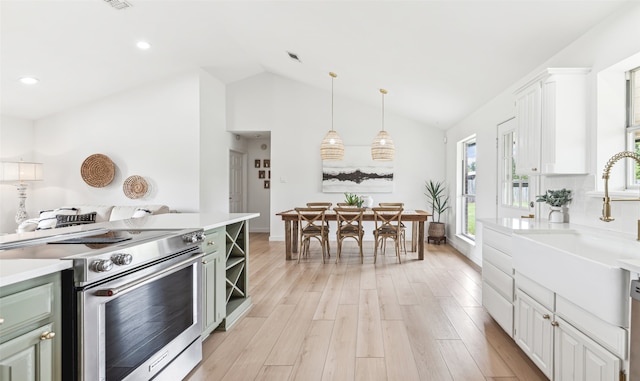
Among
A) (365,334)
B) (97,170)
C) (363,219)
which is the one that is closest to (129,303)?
(365,334)

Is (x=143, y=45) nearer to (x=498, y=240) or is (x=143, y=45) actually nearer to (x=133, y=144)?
(x=133, y=144)

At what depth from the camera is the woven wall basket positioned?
20.1 feet

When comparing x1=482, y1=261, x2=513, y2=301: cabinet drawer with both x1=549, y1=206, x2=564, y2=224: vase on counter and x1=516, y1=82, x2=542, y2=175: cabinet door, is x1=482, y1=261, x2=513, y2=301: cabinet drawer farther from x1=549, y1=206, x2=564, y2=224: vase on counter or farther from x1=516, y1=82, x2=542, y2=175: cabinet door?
x1=516, y1=82, x2=542, y2=175: cabinet door

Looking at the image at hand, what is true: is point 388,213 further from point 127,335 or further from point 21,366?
point 21,366

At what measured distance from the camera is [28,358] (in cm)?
117

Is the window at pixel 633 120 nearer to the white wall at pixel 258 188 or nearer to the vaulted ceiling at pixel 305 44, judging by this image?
the vaulted ceiling at pixel 305 44

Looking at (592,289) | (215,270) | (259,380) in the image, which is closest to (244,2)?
(215,270)

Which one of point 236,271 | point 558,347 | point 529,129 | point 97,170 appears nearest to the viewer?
point 558,347

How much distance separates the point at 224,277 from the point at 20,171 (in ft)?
16.8

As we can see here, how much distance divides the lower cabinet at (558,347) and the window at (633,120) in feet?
3.45

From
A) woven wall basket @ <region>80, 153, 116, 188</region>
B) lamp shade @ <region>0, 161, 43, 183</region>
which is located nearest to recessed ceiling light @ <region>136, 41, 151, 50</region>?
woven wall basket @ <region>80, 153, 116, 188</region>

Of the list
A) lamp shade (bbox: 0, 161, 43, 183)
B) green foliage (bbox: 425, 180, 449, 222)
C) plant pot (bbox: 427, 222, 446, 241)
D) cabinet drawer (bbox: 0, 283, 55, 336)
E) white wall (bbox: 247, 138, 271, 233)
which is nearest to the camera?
cabinet drawer (bbox: 0, 283, 55, 336)

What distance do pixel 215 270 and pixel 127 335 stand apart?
0.97 m

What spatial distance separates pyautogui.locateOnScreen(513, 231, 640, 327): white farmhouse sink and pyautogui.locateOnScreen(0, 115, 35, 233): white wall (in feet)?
24.3
